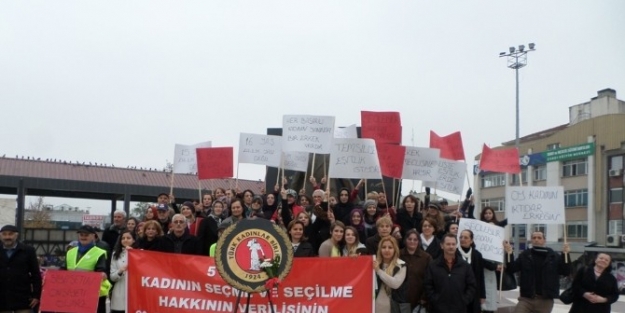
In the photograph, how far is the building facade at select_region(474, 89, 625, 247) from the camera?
48250 mm

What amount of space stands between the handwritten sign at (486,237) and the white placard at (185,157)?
20.2 feet

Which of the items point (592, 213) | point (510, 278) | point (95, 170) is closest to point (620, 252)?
point (592, 213)

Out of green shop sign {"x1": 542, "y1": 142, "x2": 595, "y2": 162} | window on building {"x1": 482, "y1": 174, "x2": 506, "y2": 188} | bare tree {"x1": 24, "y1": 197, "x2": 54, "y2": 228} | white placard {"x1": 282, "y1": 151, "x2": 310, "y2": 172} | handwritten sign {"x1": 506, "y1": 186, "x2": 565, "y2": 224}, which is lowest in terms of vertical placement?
bare tree {"x1": 24, "y1": 197, "x2": 54, "y2": 228}

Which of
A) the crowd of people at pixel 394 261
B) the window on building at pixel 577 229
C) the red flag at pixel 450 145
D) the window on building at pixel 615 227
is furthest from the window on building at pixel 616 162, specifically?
the crowd of people at pixel 394 261

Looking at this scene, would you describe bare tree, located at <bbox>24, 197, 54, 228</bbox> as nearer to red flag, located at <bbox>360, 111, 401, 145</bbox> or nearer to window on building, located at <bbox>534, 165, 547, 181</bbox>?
window on building, located at <bbox>534, 165, 547, 181</bbox>

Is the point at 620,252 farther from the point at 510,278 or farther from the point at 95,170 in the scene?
the point at 510,278

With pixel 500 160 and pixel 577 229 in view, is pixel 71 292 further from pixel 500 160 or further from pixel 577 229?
pixel 577 229

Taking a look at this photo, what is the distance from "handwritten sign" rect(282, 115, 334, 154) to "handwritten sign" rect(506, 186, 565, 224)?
3.47 m

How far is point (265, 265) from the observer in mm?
6410

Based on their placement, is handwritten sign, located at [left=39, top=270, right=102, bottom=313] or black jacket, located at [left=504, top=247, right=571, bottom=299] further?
black jacket, located at [left=504, top=247, right=571, bottom=299]

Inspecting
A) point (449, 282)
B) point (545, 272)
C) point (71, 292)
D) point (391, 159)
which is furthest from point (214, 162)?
point (545, 272)

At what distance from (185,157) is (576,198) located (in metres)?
45.4

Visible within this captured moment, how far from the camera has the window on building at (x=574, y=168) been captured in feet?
169

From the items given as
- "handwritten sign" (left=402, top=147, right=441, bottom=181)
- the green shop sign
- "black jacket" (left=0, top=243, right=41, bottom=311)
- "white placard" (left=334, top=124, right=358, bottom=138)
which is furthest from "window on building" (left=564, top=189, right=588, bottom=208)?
"black jacket" (left=0, top=243, right=41, bottom=311)
